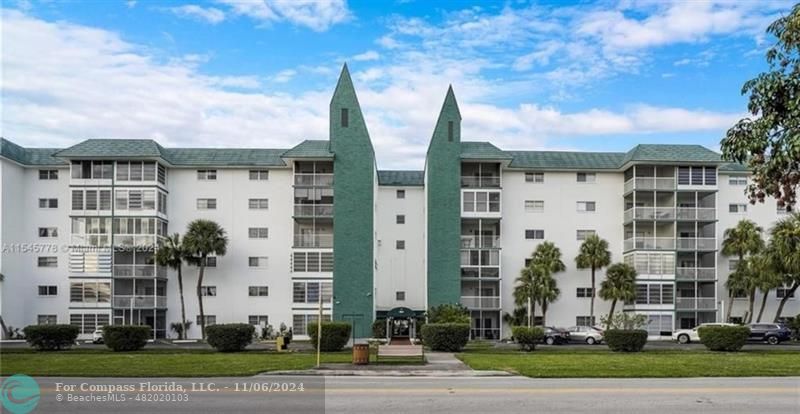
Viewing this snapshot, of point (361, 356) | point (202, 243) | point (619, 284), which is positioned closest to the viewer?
point (361, 356)

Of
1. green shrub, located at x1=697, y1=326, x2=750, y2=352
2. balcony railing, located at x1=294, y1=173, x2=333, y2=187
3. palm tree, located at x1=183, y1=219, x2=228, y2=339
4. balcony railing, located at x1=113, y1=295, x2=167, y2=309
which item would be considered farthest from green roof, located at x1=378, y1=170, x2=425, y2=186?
green shrub, located at x1=697, y1=326, x2=750, y2=352

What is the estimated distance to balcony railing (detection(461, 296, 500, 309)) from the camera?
5350cm

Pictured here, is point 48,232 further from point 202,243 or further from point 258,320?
point 258,320

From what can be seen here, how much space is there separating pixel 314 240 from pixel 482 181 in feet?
42.5

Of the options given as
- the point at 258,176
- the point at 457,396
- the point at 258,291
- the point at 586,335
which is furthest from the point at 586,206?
the point at 457,396

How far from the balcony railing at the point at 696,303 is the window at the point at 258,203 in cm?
3067

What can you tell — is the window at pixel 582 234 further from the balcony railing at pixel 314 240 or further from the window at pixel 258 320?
the window at pixel 258 320

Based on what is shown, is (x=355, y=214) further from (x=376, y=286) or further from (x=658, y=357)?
(x=658, y=357)

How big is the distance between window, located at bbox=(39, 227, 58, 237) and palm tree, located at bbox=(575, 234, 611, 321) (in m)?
37.7

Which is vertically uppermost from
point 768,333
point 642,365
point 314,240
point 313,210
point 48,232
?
point 313,210

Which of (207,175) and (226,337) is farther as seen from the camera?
(207,175)

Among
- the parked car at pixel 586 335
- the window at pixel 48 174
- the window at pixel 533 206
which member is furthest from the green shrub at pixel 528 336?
the window at pixel 48 174

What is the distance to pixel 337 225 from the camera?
52719 millimetres

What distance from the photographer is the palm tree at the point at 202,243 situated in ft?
166
